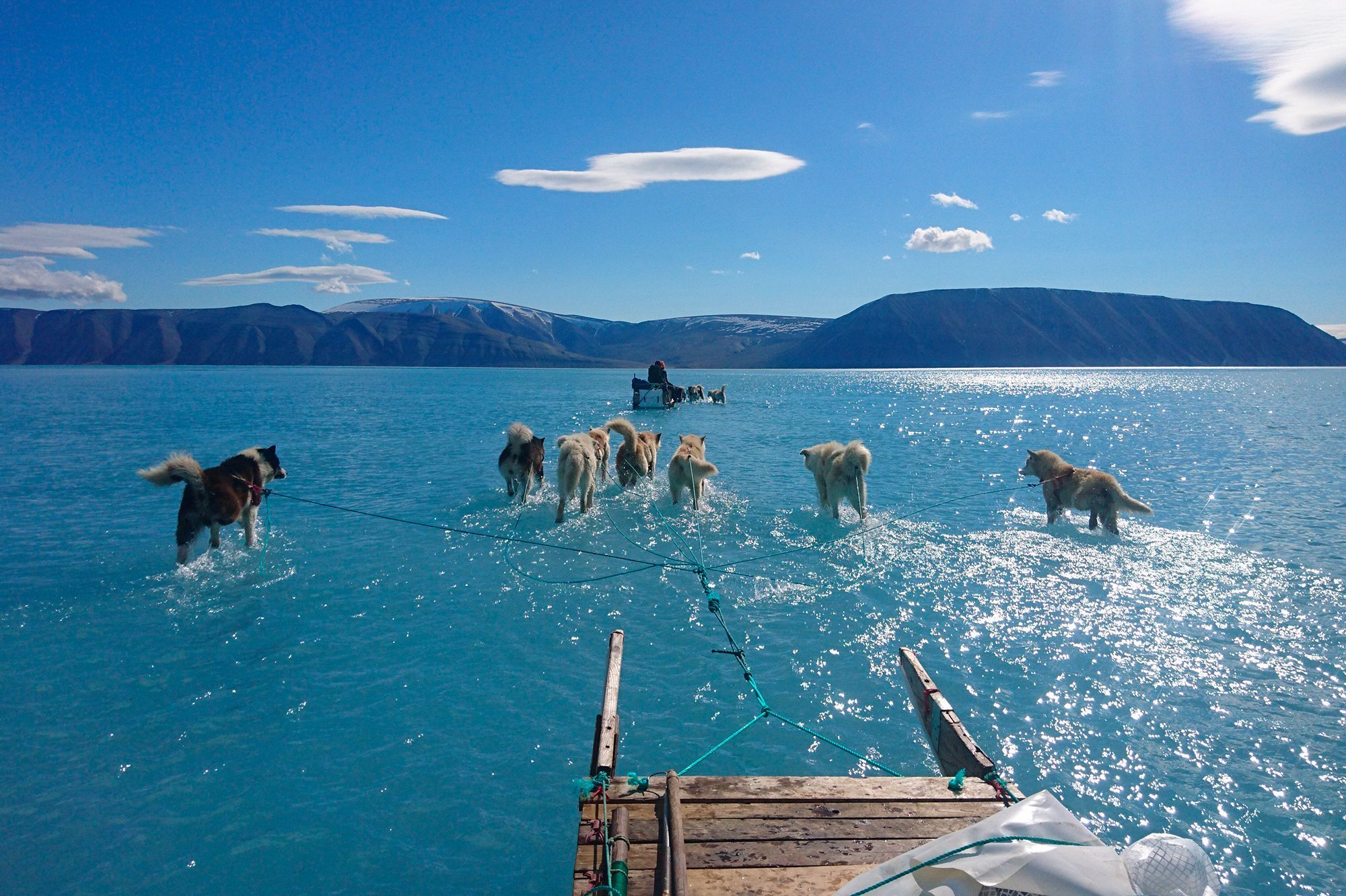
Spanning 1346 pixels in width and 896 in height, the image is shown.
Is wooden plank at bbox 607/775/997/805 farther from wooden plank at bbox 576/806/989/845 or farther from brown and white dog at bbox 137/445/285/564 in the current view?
brown and white dog at bbox 137/445/285/564

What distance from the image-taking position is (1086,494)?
43.1ft

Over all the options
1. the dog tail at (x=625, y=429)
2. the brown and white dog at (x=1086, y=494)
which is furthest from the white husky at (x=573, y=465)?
the brown and white dog at (x=1086, y=494)

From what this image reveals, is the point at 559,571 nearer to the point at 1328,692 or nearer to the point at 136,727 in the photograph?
the point at 136,727

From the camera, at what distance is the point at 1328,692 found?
686cm

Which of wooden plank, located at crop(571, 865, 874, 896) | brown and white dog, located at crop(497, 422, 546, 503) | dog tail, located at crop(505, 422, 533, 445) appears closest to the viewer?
wooden plank, located at crop(571, 865, 874, 896)

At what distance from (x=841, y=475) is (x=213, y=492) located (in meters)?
11.2

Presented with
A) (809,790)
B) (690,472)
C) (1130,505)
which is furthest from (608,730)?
(1130,505)

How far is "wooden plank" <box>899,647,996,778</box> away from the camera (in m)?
4.71

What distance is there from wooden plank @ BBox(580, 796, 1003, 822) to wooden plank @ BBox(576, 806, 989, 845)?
3cm

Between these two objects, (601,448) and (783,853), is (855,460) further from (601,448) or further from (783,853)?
(783,853)

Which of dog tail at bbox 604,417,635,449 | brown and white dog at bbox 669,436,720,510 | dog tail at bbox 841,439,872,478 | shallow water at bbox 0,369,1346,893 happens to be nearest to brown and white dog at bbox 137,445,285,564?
shallow water at bbox 0,369,1346,893

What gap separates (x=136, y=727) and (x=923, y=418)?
42713mm

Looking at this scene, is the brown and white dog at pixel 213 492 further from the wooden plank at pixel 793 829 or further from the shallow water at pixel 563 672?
the wooden plank at pixel 793 829

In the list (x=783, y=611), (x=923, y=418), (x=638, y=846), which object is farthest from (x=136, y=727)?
(x=923, y=418)
